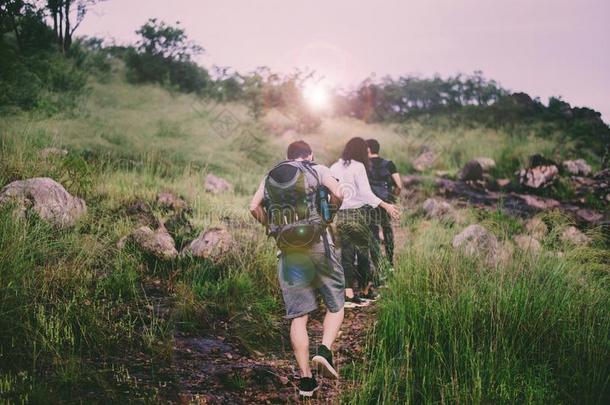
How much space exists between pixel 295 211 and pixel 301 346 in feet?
2.99

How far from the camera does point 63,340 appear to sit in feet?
11.1

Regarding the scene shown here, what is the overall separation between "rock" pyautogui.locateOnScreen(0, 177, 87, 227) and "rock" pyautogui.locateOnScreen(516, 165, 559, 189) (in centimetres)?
1103

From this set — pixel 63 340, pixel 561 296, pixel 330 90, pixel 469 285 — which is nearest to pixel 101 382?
pixel 63 340

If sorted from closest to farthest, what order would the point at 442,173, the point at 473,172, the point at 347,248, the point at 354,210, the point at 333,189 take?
the point at 333,189 → the point at 354,210 → the point at 347,248 → the point at 473,172 → the point at 442,173

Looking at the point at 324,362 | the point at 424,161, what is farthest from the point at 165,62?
the point at 324,362

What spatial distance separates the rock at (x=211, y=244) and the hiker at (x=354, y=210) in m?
1.42

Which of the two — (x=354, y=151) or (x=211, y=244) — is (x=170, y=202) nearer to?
(x=211, y=244)

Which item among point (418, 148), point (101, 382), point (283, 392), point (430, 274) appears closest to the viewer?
point (101, 382)

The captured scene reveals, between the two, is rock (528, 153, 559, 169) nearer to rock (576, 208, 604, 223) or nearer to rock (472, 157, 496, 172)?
rock (472, 157, 496, 172)

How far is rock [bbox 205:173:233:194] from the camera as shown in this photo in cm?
950

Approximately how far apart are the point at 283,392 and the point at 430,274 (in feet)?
5.88

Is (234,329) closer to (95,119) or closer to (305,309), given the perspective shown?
(305,309)

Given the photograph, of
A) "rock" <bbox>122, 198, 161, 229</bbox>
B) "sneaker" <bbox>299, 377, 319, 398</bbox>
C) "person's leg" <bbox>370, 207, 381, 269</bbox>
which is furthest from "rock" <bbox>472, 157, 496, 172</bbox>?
"sneaker" <bbox>299, 377, 319, 398</bbox>

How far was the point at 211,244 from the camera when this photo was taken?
5574 millimetres
